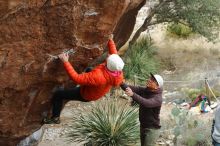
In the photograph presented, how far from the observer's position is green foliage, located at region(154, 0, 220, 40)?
22.0 metres

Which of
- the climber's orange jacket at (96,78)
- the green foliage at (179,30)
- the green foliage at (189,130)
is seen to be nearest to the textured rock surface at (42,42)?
the climber's orange jacket at (96,78)

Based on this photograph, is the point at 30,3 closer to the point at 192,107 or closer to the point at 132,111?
the point at 132,111

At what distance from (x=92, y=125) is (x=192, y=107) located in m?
5.74

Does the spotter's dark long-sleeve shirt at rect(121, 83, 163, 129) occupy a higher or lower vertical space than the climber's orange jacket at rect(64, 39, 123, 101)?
lower

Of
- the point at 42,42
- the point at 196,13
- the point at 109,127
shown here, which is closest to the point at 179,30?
the point at 196,13

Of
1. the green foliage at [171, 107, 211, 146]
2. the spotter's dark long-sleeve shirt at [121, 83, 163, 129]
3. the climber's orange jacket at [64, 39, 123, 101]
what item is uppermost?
the climber's orange jacket at [64, 39, 123, 101]

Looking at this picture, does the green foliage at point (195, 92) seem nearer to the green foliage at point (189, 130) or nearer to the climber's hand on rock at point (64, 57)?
the green foliage at point (189, 130)

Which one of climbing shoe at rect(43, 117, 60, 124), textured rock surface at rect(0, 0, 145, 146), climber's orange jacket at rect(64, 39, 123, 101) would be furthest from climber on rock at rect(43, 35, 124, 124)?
climbing shoe at rect(43, 117, 60, 124)

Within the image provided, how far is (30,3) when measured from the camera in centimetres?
722

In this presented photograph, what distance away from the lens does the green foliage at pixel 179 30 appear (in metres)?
Result: 25.8

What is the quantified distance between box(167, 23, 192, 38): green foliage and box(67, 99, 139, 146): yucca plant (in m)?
14.1

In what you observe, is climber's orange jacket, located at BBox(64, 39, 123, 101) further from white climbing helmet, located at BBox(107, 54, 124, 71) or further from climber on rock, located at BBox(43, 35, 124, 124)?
white climbing helmet, located at BBox(107, 54, 124, 71)

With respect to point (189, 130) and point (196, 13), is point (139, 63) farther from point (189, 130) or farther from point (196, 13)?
point (189, 130)

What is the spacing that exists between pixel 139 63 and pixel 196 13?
3687 millimetres
